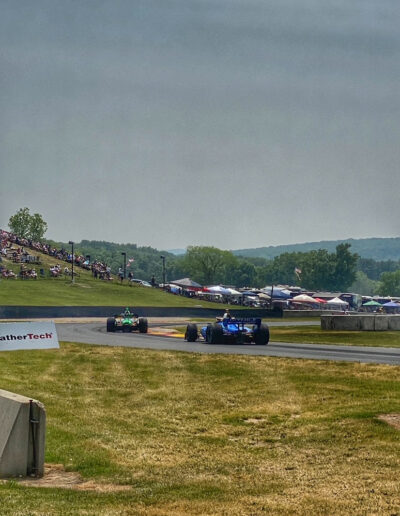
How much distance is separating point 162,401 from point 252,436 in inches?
173

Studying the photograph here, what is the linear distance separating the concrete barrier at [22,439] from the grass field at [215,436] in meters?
0.83

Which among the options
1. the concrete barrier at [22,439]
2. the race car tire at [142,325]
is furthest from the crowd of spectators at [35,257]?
the concrete barrier at [22,439]

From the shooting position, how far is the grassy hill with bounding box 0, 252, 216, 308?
7862 cm

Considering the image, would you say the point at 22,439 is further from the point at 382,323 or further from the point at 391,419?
the point at 382,323

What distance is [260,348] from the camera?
1325 inches

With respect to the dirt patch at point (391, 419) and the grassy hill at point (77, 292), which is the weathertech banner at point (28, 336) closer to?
the dirt patch at point (391, 419)

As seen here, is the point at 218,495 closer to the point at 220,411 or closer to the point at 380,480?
the point at 380,480

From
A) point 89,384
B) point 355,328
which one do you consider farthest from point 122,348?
point 355,328

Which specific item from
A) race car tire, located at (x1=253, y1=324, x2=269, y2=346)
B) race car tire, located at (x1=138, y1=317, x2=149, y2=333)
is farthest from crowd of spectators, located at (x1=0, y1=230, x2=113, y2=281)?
race car tire, located at (x1=253, y1=324, x2=269, y2=346)

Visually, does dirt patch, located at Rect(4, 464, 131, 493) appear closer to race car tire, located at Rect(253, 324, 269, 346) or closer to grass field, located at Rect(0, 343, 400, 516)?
grass field, located at Rect(0, 343, 400, 516)

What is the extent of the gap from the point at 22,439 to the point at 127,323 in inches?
1409

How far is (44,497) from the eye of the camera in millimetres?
9797

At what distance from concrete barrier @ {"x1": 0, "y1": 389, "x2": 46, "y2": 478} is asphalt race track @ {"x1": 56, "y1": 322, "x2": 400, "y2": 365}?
16716mm

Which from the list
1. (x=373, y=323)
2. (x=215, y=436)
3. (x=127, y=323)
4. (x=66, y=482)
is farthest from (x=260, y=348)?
(x=66, y=482)
